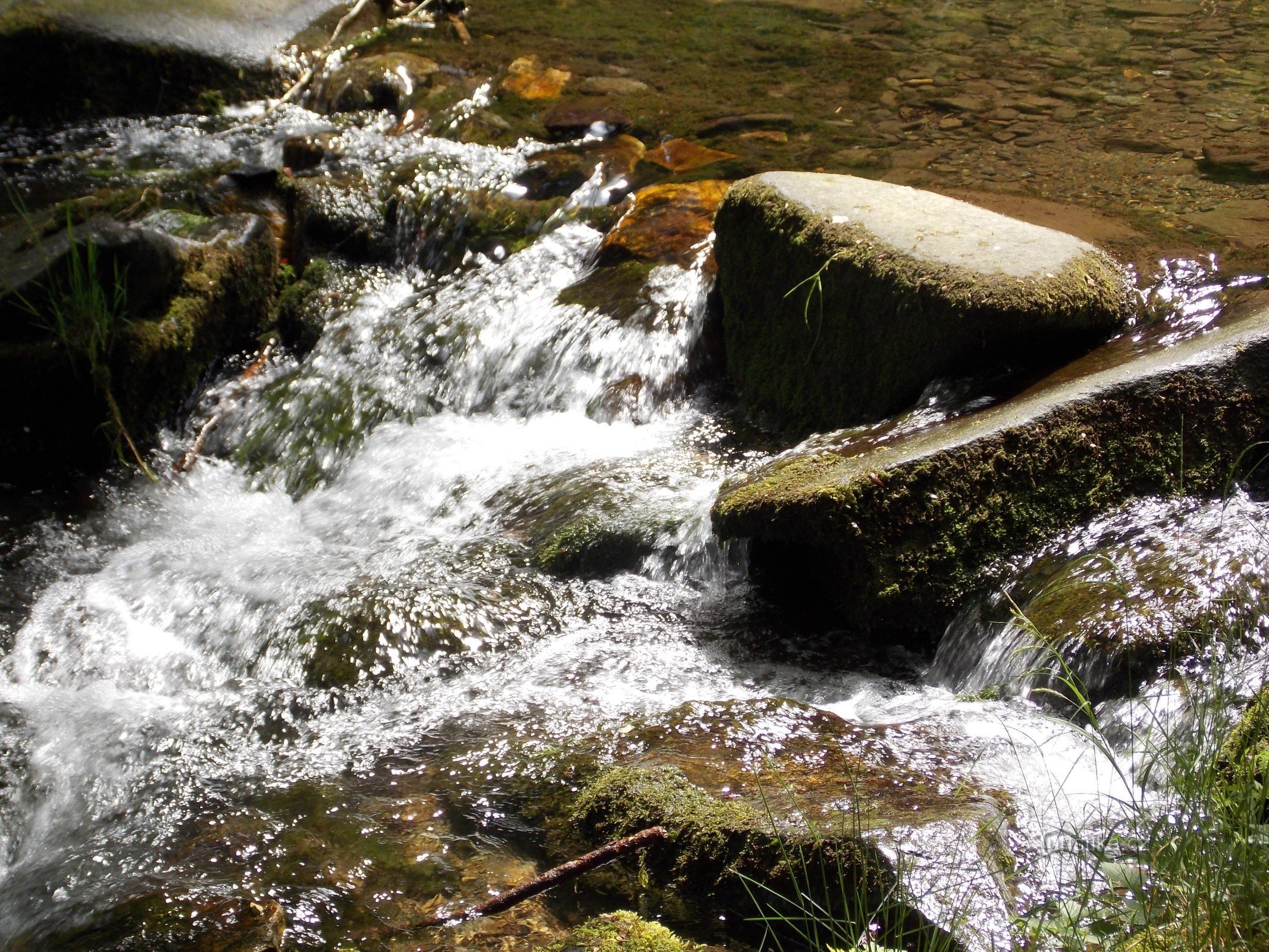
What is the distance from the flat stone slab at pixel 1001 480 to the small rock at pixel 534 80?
529cm

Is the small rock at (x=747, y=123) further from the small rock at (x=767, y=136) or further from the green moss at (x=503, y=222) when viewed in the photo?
the green moss at (x=503, y=222)

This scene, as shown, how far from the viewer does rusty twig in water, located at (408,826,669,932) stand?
2170mm

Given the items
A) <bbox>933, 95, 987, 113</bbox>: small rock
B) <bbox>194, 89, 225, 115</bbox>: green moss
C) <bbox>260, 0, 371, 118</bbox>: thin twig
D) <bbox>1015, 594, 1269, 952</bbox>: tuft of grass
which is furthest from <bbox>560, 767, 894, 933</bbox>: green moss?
<bbox>194, 89, 225, 115</bbox>: green moss

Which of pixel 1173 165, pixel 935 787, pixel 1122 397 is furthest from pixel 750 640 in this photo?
pixel 1173 165

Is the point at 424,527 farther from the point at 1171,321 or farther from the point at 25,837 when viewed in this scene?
the point at 1171,321

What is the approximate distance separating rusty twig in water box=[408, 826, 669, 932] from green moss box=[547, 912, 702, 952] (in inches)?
4.6

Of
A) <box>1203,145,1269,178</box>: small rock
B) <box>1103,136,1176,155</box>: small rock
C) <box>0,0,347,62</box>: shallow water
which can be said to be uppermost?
<box>0,0,347,62</box>: shallow water

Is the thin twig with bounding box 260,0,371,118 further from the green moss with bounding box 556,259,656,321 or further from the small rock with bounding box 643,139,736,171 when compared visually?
the green moss with bounding box 556,259,656,321

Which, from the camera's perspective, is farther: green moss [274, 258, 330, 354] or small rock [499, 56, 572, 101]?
small rock [499, 56, 572, 101]

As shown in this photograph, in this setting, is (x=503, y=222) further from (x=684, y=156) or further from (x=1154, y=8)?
(x=1154, y=8)

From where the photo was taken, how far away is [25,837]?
9.14 ft

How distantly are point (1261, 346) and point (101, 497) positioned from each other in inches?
184

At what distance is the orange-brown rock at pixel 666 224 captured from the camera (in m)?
5.34

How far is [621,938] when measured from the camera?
205cm
